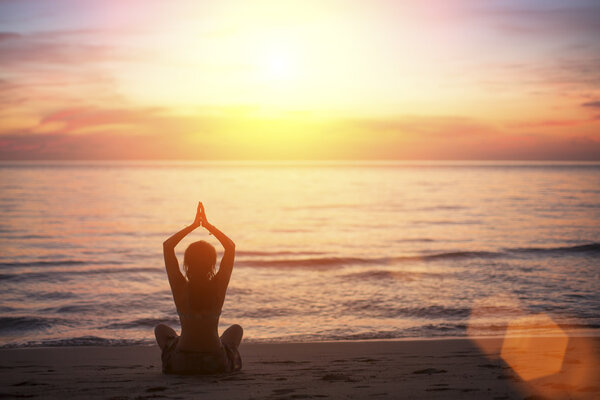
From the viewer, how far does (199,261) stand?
16.9 ft

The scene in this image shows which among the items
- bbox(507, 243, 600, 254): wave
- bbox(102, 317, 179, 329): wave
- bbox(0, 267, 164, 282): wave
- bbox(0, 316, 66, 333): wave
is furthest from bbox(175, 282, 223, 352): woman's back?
bbox(507, 243, 600, 254): wave

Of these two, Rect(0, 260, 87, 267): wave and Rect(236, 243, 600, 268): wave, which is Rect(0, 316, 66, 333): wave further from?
Rect(236, 243, 600, 268): wave

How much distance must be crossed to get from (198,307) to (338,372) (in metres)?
1.95

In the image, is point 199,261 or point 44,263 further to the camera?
point 44,263

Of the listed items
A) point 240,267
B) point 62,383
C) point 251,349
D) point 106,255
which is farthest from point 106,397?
point 106,255

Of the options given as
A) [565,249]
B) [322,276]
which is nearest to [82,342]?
[322,276]

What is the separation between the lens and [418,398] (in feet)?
16.2

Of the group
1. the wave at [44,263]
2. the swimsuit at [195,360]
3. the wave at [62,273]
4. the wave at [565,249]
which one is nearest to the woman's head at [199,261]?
the swimsuit at [195,360]

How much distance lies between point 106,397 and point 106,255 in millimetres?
14482

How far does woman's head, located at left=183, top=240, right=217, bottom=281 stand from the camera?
514 cm

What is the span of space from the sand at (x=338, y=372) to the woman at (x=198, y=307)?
0.17m

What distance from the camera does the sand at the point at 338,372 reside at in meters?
5.13

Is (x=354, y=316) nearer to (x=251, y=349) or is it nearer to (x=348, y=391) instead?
(x=251, y=349)

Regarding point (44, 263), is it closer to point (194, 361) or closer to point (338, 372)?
point (194, 361)
